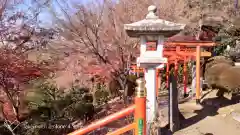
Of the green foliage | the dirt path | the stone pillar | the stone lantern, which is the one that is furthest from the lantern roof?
the green foliage

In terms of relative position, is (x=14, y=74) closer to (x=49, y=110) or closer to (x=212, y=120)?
(x=49, y=110)

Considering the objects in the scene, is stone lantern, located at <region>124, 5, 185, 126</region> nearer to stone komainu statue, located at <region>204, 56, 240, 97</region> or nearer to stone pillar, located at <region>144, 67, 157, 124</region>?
stone pillar, located at <region>144, 67, 157, 124</region>

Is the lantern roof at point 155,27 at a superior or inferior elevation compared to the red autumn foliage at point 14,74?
superior

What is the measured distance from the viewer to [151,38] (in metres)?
5.99

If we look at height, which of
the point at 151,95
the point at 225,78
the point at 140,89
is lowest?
the point at 151,95

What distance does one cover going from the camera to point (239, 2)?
17.8m

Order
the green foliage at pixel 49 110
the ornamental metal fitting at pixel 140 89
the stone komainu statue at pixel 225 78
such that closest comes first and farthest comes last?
the ornamental metal fitting at pixel 140 89 → the green foliage at pixel 49 110 → the stone komainu statue at pixel 225 78

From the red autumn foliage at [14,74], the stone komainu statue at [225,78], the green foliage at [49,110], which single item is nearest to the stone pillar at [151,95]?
the green foliage at [49,110]

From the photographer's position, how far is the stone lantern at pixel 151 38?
5.71 metres

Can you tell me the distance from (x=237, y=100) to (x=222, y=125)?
285cm

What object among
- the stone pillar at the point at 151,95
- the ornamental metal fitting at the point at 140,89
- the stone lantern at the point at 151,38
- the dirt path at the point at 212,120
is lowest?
the dirt path at the point at 212,120

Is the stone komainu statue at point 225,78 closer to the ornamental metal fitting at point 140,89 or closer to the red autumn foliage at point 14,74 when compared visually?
the red autumn foliage at point 14,74

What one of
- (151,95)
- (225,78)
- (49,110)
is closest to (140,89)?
(151,95)

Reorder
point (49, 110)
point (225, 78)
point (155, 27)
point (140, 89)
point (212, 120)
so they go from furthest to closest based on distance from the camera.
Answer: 1. point (225, 78)
2. point (49, 110)
3. point (212, 120)
4. point (155, 27)
5. point (140, 89)
